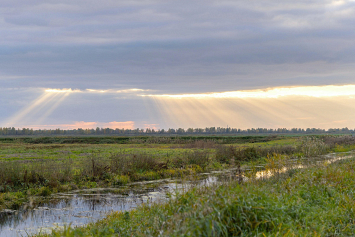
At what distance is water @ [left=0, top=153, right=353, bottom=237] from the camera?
10.6 m

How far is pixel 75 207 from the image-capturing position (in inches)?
521

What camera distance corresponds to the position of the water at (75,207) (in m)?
10.6

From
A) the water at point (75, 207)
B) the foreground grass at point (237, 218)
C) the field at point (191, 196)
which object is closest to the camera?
the foreground grass at point (237, 218)

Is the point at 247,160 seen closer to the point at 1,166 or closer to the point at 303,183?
the point at 303,183

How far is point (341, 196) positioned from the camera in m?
10.1

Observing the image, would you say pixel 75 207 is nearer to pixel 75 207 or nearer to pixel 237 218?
pixel 75 207

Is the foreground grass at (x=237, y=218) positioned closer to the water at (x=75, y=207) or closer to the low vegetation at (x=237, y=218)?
the low vegetation at (x=237, y=218)

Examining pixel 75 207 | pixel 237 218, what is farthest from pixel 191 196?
pixel 75 207

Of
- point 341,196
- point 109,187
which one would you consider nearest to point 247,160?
point 109,187

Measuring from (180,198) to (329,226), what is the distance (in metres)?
4.03

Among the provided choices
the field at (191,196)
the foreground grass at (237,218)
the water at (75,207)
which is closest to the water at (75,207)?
the water at (75,207)

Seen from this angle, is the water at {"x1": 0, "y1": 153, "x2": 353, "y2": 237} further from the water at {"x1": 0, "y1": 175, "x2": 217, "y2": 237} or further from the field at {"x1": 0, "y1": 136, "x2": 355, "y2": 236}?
the field at {"x1": 0, "y1": 136, "x2": 355, "y2": 236}

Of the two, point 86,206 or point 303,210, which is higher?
point 303,210

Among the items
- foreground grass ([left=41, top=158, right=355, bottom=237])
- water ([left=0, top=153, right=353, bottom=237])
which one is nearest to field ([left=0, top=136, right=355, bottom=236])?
foreground grass ([left=41, top=158, right=355, bottom=237])
